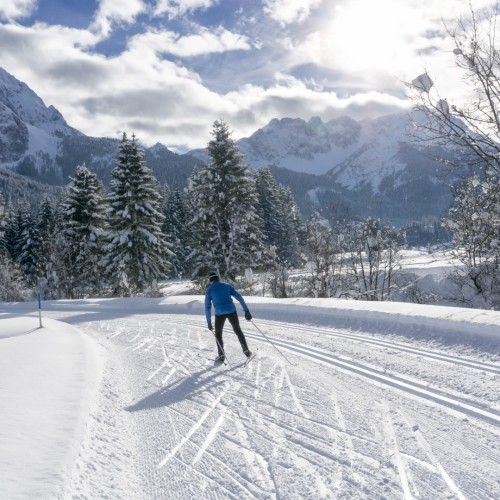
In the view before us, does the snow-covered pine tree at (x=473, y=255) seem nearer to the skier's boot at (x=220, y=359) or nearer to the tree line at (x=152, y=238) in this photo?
the tree line at (x=152, y=238)

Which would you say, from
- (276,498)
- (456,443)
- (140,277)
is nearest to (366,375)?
(456,443)

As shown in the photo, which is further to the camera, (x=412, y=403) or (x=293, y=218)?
(x=293, y=218)

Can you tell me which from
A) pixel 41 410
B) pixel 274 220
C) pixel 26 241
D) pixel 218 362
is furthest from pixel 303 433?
pixel 26 241

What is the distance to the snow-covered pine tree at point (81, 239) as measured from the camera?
3155 cm

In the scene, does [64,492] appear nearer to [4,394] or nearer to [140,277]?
[4,394]

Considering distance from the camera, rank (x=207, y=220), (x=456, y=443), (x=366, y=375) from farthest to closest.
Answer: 1. (x=207, y=220)
2. (x=366, y=375)
3. (x=456, y=443)

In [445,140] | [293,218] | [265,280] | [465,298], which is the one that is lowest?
[465,298]

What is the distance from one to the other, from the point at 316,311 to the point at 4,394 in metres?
10.0

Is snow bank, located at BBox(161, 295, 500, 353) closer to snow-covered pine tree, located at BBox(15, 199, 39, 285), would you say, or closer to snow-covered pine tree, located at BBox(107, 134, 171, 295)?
snow-covered pine tree, located at BBox(107, 134, 171, 295)

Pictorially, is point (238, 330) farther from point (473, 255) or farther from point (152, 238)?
point (152, 238)

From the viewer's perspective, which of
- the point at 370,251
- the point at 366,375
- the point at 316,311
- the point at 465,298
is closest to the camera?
A: the point at 366,375

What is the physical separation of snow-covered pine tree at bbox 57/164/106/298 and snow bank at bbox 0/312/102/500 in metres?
23.4

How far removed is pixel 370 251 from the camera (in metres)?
24.4

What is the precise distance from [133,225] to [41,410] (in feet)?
84.4
